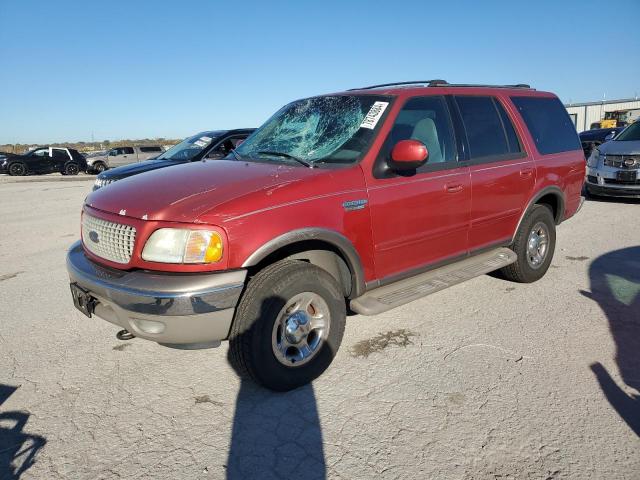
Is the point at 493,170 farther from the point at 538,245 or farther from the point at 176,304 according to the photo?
the point at 176,304

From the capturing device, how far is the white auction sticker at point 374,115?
3512 millimetres

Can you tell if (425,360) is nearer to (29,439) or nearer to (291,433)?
(291,433)

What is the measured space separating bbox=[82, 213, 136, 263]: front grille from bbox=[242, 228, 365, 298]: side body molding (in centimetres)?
73

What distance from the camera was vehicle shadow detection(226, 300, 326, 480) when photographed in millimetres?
2305

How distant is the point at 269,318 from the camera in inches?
109

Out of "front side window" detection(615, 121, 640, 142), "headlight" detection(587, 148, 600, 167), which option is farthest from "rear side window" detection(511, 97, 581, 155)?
"front side window" detection(615, 121, 640, 142)

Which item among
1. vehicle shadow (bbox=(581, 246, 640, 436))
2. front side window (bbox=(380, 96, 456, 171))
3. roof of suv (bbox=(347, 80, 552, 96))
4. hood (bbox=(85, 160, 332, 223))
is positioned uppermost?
roof of suv (bbox=(347, 80, 552, 96))

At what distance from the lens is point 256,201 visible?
277 cm

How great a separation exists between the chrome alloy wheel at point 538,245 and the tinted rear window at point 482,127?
39.6 inches

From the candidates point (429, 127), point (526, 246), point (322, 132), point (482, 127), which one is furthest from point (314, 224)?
point (526, 246)

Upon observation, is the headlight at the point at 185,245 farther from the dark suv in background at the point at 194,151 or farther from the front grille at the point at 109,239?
the dark suv in background at the point at 194,151

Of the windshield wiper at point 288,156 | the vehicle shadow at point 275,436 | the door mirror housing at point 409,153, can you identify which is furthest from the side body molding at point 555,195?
the vehicle shadow at point 275,436

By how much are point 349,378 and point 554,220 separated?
3.42m

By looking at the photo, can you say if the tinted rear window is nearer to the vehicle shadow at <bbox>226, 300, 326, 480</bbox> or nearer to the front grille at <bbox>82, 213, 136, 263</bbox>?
the vehicle shadow at <bbox>226, 300, 326, 480</bbox>
